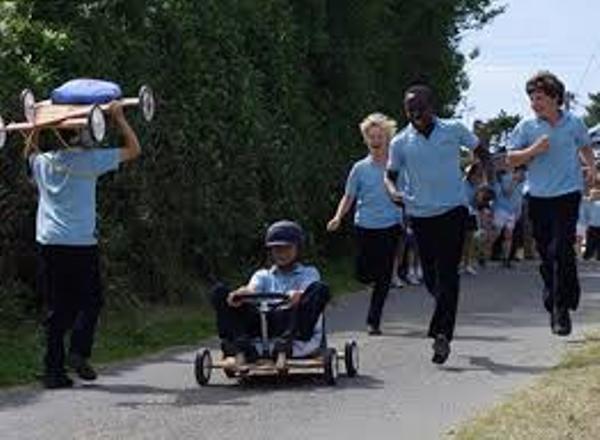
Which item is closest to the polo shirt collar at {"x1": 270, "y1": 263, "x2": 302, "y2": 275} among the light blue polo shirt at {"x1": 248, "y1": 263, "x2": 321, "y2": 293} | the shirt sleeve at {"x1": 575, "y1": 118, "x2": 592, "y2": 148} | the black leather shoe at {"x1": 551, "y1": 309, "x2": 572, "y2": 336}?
the light blue polo shirt at {"x1": 248, "y1": 263, "x2": 321, "y2": 293}

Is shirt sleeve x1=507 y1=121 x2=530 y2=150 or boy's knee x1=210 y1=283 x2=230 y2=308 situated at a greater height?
shirt sleeve x1=507 y1=121 x2=530 y2=150

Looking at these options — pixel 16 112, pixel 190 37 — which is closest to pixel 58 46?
pixel 16 112

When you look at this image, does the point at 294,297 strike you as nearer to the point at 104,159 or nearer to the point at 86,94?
the point at 104,159

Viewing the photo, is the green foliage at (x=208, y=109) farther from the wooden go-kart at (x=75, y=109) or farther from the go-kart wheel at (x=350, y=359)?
the go-kart wheel at (x=350, y=359)

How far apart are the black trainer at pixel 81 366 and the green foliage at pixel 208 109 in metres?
2.82

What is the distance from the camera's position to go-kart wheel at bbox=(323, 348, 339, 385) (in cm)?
977

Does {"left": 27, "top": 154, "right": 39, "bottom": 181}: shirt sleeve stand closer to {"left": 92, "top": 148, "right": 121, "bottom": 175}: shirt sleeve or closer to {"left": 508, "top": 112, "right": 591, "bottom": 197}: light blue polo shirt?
{"left": 92, "top": 148, "right": 121, "bottom": 175}: shirt sleeve

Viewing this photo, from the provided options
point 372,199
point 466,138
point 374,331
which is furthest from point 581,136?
point 374,331

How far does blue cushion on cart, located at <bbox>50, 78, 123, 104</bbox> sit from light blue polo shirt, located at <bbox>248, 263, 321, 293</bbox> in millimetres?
1675

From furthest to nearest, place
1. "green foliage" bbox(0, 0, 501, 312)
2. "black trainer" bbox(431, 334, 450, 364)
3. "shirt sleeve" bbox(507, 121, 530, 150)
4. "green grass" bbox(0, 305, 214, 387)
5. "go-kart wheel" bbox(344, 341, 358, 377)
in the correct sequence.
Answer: "green foliage" bbox(0, 0, 501, 312), "shirt sleeve" bbox(507, 121, 530, 150), "green grass" bbox(0, 305, 214, 387), "black trainer" bbox(431, 334, 450, 364), "go-kart wheel" bbox(344, 341, 358, 377)

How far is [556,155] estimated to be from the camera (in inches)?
437

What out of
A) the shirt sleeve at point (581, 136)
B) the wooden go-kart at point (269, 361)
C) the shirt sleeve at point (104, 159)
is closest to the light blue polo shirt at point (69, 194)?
the shirt sleeve at point (104, 159)

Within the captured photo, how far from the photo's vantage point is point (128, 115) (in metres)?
14.1

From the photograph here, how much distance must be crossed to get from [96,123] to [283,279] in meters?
1.84
